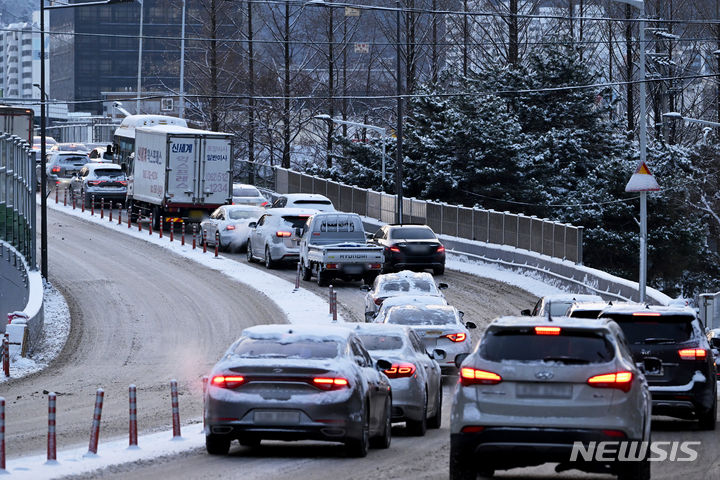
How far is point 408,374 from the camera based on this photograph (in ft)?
56.1

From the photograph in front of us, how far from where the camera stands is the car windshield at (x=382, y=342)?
17.9m

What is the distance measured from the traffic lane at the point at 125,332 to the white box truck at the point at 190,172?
2278mm

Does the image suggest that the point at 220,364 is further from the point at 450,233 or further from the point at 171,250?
the point at 450,233

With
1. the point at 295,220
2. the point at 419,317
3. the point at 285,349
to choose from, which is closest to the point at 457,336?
the point at 419,317

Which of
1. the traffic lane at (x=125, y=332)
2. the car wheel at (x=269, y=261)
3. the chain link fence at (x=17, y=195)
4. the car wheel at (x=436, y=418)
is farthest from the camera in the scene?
the car wheel at (x=269, y=261)

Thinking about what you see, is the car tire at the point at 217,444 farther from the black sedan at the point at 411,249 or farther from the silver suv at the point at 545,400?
the black sedan at the point at 411,249

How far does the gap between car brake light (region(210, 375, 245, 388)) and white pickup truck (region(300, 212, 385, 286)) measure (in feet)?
81.3

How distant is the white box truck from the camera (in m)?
50.3

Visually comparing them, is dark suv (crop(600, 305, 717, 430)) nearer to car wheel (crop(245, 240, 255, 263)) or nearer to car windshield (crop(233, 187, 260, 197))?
car wheel (crop(245, 240, 255, 263))

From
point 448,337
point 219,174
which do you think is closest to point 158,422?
point 448,337

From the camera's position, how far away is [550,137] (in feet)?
200

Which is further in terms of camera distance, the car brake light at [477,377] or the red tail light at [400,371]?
the red tail light at [400,371]

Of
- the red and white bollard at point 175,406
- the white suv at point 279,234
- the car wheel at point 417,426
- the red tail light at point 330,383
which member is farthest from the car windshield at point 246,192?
the red tail light at point 330,383

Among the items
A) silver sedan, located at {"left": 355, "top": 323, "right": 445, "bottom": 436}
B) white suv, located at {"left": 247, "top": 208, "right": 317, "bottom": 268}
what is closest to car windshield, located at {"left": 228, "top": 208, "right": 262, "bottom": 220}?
white suv, located at {"left": 247, "top": 208, "right": 317, "bottom": 268}
